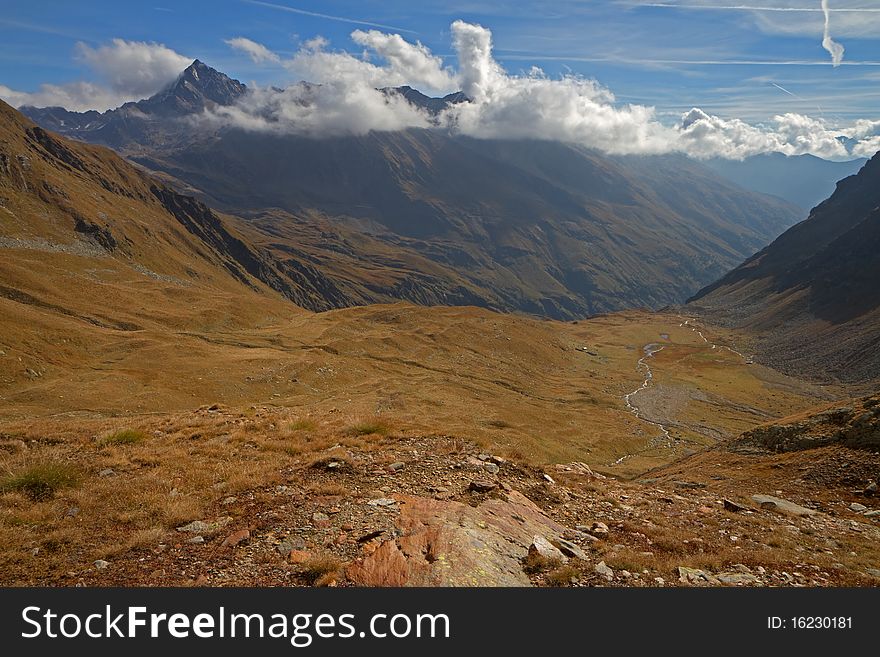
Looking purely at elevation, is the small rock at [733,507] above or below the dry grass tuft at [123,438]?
below

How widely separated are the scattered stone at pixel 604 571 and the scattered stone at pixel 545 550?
79 centimetres

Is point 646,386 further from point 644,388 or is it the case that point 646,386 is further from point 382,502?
point 382,502

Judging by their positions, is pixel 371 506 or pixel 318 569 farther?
pixel 371 506

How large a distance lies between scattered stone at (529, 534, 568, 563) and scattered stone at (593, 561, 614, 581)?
0.79 m

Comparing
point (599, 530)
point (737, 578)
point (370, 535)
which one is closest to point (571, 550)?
point (599, 530)

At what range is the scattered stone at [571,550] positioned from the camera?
454 inches

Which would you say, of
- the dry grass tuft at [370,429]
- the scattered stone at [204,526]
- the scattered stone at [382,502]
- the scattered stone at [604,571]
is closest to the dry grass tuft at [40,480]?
the scattered stone at [204,526]

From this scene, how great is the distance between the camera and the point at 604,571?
34.3ft

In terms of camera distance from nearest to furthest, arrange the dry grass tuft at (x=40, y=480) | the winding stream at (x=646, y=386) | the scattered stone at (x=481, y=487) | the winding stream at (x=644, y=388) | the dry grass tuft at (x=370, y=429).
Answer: the dry grass tuft at (x=40, y=480) < the scattered stone at (x=481, y=487) < the dry grass tuft at (x=370, y=429) < the winding stream at (x=646, y=386) < the winding stream at (x=644, y=388)

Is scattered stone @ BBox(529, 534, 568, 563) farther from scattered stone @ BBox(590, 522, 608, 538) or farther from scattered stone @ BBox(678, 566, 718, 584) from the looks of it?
scattered stone @ BBox(678, 566, 718, 584)

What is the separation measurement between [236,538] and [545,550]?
23.4 feet

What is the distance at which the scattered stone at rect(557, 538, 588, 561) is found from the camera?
37.9ft

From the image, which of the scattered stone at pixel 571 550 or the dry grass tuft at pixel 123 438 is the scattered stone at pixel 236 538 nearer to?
the scattered stone at pixel 571 550

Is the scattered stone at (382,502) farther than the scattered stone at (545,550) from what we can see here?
Yes
